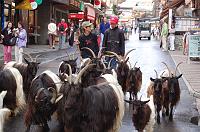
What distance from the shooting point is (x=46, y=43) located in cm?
3434

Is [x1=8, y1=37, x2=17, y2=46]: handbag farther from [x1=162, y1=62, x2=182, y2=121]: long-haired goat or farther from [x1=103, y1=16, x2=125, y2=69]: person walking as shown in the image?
[x1=162, y1=62, x2=182, y2=121]: long-haired goat

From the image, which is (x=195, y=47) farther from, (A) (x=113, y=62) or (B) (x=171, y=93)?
(B) (x=171, y=93)

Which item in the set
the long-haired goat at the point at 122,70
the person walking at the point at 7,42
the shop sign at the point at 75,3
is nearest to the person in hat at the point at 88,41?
the long-haired goat at the point at 122,70

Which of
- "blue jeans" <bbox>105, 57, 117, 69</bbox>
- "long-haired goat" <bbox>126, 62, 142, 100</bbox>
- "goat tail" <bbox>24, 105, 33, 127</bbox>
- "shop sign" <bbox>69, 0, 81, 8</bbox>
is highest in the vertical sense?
"shop sign" <bbox>69, 0, 81, 8</bbox>

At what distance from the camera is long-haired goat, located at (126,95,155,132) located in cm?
715

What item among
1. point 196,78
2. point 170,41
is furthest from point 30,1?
point 196,78

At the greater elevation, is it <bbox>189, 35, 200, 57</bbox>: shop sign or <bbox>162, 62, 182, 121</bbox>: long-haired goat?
<bbox>189, 35, 200, 57</bbox>: shop sign

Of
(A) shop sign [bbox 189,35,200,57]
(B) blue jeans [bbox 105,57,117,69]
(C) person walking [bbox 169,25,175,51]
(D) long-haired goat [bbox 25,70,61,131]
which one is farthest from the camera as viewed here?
(C) person walking [bbox 169,25,175,51]

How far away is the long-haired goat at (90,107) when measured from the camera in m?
5.84

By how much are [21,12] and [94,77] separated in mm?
Answer: 22285

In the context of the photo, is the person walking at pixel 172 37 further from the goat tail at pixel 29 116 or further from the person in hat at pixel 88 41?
the goat tail at pixel 29 116

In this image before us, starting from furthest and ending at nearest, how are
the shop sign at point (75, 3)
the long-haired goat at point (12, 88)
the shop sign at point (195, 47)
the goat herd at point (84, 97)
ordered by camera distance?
the shop sign at point (75, 3), the shop sign at point (195, 47), the long-haired goat at point (12, 88), the goat herd at point (84, 97)

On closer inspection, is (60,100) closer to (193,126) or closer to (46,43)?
(193,126)

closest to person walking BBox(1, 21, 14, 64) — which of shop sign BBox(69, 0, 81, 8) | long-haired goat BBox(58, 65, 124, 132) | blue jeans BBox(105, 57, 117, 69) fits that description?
blue jeans BBox(105, 57, 117, 69)
